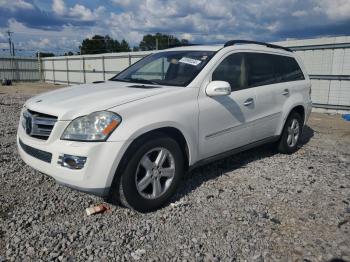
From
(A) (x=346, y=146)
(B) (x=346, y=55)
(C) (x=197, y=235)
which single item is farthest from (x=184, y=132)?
(B) (x=346, y=55)

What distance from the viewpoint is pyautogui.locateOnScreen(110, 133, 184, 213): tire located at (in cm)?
319

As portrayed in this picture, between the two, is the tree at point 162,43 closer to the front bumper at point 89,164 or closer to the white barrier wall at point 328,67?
the front bumper at point 89,164

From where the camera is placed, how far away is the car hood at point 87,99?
10.2ft

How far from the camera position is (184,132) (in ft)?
11.7

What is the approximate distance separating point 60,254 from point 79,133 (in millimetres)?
1045

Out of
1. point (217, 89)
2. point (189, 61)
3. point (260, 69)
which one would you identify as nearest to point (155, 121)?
point (217, 89)

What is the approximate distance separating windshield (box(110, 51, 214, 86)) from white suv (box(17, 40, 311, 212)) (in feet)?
0.05

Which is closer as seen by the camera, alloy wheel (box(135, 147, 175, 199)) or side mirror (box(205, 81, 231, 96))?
alloy wheel (box(135, 147, 175, 199))

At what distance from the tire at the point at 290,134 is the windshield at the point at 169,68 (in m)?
2.08

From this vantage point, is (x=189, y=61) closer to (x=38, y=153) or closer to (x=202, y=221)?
(x=202, y=221)

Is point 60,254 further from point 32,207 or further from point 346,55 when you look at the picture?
point 346,55

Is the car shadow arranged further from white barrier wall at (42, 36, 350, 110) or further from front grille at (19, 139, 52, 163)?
white barrier wall at (42, 36, 350, 110)

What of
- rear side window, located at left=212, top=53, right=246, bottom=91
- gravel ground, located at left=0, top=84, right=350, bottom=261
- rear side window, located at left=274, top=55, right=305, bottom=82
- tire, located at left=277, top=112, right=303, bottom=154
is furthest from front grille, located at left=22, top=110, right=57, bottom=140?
tire, located at left=277, top=112, right=303, bottom=154

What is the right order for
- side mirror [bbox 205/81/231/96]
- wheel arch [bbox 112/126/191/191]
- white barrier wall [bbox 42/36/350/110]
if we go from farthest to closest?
white barrier wall [bbox 42/36/350/110]
side mirror [bbox 205/81/231/96]
wheel arch [bbox 112/126/191/191]
